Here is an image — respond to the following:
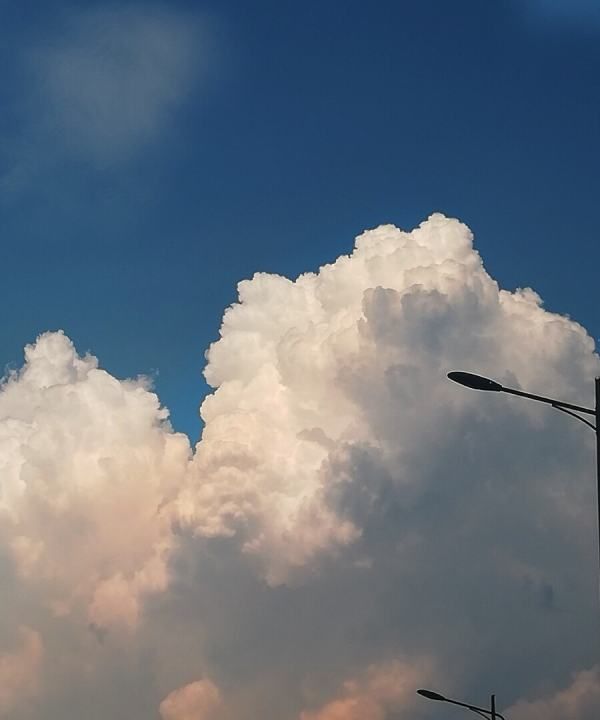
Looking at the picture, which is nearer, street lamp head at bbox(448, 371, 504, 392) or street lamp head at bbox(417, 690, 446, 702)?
street lamp head at bbox(448, 371, 504, 392)

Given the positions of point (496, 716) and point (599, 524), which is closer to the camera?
point (599, 524)

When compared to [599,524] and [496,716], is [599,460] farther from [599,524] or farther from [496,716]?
[496,716]

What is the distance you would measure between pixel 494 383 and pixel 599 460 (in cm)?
310

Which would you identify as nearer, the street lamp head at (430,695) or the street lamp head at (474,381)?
the street lamp head at (474,381)

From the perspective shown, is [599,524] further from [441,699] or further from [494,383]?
[441,699]

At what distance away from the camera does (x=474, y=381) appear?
2631 cm

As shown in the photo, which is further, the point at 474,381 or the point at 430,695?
the point at 430,695

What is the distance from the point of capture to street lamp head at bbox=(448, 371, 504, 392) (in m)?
26.2

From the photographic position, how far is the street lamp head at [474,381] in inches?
1033

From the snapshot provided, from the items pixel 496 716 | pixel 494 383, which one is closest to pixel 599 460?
pixel 494 383

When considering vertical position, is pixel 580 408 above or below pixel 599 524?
above

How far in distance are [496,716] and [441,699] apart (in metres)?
2.88

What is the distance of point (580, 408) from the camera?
2644 cm

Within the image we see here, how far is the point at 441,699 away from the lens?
54.9 metres
